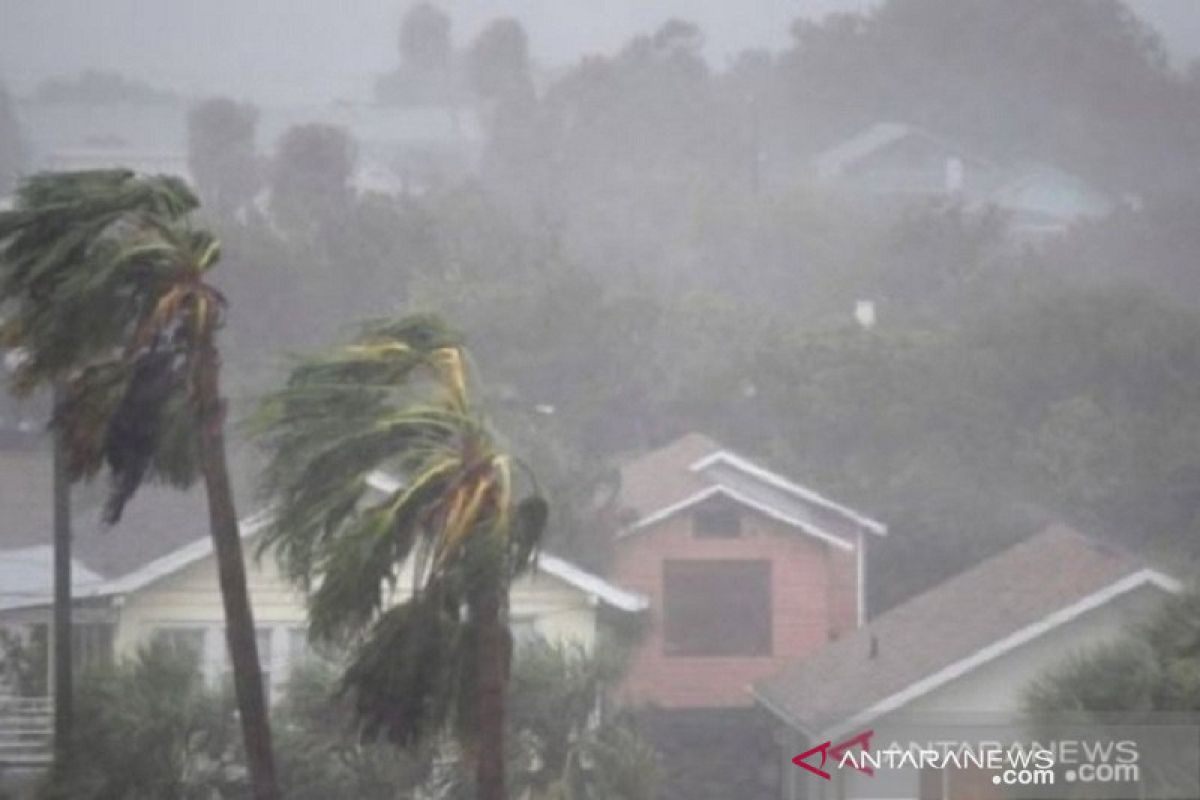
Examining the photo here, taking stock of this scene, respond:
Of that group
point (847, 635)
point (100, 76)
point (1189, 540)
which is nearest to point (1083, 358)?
point (1189, 540)

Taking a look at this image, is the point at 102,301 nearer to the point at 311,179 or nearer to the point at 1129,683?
the point at 1129,683

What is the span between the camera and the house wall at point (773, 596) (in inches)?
620

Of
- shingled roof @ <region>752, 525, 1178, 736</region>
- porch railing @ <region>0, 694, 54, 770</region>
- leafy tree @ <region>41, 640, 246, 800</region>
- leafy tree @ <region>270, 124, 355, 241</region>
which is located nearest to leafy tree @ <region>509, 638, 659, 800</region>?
shingled roof @ <region>752, 525, 1178, 736</region>

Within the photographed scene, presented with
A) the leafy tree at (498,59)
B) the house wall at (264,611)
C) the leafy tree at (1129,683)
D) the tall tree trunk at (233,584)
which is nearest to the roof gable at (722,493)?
the house wall at (264,611)

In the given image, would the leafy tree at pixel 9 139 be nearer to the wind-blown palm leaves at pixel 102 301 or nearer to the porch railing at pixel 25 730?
the porch railing at pixel 25 730

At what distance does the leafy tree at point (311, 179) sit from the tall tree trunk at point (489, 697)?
19.1m

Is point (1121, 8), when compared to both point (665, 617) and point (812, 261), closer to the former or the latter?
point (812, 261)

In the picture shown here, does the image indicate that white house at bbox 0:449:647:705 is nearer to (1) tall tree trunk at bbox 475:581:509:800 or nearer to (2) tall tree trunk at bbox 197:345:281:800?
(2) tall tree trunk at bbox 197:345:281:800

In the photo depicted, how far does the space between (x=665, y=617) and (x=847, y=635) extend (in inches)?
48.0

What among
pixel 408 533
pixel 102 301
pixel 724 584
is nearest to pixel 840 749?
pixel 408 533

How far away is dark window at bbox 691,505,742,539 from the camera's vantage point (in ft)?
52.8

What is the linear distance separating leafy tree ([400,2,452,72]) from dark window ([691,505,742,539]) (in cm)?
2060

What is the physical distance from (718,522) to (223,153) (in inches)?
613

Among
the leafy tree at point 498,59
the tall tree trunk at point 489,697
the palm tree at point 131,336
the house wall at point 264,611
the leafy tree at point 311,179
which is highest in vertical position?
the leafy tree at point 498,59
